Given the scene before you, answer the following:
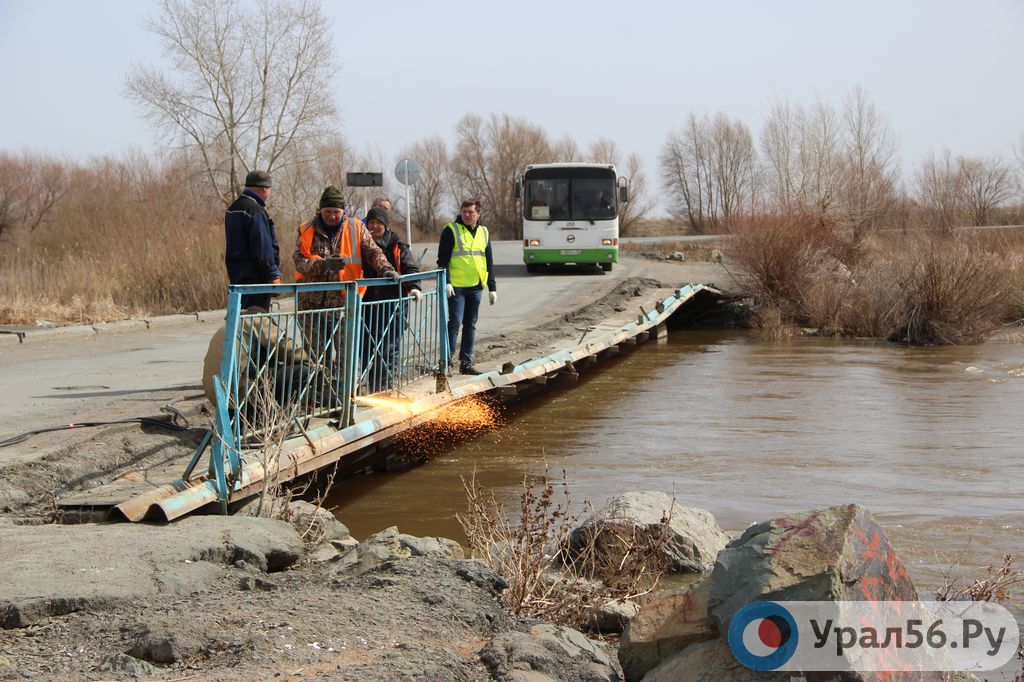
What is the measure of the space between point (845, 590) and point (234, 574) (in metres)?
2.91

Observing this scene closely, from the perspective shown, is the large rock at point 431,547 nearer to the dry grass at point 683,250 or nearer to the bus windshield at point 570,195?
the bus windshield at point 570,195

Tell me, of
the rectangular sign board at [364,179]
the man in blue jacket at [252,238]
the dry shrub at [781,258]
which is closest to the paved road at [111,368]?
the man in blue jacket at [252,238]

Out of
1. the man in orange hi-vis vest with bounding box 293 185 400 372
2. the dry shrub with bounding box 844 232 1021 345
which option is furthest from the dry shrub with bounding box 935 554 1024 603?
the dry shrub with bounding box 844 232 1021 345

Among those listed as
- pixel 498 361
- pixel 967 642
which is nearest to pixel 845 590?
pixel 967 642

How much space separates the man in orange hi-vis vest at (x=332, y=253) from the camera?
320 inches

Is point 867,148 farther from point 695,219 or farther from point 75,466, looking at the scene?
point 695,219

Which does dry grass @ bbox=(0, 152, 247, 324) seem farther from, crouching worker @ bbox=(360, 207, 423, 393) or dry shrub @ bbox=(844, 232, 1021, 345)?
dry shrub @ bbox=(844, 232, 1021, 345)

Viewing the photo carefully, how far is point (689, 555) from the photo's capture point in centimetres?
669

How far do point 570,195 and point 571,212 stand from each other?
435 millimetres

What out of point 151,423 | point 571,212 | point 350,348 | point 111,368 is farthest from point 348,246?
point 571,212

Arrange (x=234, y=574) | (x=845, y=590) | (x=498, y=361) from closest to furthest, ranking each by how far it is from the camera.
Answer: (x=845, y=590) < (x=234, y=574) < (x=498, y=361)

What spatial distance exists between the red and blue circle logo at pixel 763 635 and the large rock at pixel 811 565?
38 mm

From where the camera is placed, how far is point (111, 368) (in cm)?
1197

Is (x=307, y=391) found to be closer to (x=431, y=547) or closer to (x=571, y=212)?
(x=431, y=547)
